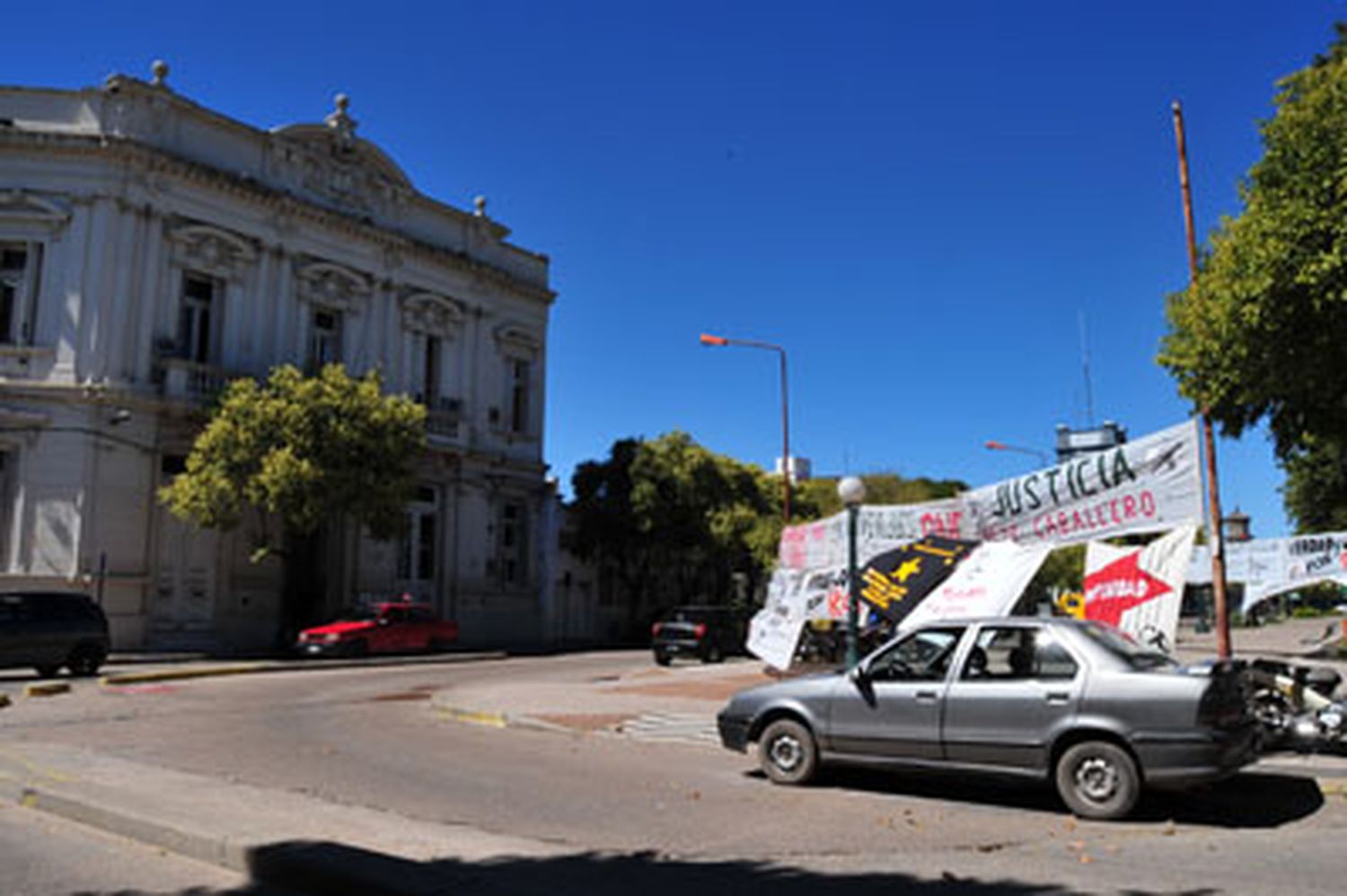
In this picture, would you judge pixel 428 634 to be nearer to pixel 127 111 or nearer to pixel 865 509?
pixel 127 111

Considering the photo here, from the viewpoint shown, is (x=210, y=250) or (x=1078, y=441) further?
(x=1078, y=441)

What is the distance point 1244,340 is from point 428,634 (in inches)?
891

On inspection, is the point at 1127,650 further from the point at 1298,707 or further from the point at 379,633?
the point at 379,633

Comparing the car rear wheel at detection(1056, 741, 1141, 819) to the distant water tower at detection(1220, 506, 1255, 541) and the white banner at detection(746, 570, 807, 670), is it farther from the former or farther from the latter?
the distant water tower at detection(1220, 506, 1255, 541)

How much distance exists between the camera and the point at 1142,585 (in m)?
10.4

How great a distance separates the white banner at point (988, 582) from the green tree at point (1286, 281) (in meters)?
3.24

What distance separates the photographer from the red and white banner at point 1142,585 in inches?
395

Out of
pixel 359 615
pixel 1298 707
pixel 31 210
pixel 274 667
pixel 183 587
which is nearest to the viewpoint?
pixel 1298 707

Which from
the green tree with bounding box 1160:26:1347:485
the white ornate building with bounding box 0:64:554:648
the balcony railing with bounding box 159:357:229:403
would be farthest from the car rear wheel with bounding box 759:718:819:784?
the balcony railing with bounding box 159:357:229:403

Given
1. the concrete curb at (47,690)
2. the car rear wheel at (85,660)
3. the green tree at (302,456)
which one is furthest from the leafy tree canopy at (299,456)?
the concrete curb at (47,690)

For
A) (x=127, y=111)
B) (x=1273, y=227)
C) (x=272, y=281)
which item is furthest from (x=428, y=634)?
(x=1273, y=227)

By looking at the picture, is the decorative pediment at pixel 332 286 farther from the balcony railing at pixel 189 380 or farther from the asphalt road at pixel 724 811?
the asphalt road at pixel 724 811

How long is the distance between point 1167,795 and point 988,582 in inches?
116

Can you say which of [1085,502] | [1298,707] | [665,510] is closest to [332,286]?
[665,510]
